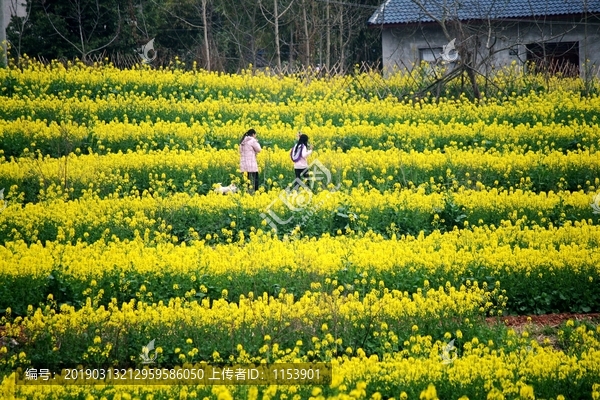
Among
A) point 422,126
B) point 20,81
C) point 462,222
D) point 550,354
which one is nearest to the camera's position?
point 550,354

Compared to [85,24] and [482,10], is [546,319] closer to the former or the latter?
[482,10]

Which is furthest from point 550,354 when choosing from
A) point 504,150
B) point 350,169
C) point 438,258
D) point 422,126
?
point 422,126

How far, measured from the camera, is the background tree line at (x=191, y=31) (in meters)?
30.9

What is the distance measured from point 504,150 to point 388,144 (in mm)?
2666

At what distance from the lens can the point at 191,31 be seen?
38656 millimetres

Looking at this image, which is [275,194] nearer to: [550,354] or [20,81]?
[550,354]

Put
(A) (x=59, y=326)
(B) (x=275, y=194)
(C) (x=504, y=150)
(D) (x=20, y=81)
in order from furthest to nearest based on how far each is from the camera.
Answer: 1. (D) (x=20, y=81)
2. (C) (x=504, y=150)
3. (B) (x=275, y=194)
4. (A) (x=59, y=326)

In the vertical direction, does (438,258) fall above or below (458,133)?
below

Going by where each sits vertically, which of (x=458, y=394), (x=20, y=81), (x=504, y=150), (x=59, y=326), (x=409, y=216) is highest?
(x=20, y=81)

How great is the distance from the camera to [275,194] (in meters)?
15.4
